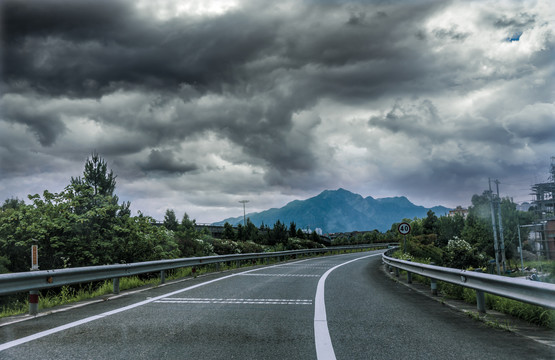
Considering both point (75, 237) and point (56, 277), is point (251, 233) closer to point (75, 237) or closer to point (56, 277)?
point (75, 237)

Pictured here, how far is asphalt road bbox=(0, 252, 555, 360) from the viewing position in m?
4.73

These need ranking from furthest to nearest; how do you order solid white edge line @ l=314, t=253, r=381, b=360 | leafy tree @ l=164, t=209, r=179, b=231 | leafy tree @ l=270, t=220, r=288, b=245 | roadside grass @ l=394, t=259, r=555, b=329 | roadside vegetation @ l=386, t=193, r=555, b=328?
1. leafy tree @ l=270, t=220, r=288, b=245
2. leafy tree @ l=164, t=209, r=179, b=231
3. roadside vegetation @ l=386, t=193, r=555, b=328
4. roadside grass @ l=394, t=259, r=555, b=329
5. solid white edge line @ l=314, t=253, r=381, b=360

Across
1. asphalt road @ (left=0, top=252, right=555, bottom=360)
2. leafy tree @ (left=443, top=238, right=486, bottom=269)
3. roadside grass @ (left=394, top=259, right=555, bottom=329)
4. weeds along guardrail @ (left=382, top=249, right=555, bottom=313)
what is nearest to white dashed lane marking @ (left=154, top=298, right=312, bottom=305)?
asphalt road @ (left=0, top=252, right=555, bottom=360)

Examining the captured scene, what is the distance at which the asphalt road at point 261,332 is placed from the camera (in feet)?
15.5

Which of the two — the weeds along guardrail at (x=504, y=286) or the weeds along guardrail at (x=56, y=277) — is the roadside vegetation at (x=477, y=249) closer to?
the weeds along guardrail at (x=504, y=286)

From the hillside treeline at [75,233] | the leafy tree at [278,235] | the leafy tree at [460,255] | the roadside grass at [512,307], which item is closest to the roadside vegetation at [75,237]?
the hillside treeline at [75,233]

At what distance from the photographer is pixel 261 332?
5.79 m

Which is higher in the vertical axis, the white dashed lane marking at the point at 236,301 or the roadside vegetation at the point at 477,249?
the white dashed lane marking at the point at 236,301

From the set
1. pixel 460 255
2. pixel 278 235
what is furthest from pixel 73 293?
pixel 460 255

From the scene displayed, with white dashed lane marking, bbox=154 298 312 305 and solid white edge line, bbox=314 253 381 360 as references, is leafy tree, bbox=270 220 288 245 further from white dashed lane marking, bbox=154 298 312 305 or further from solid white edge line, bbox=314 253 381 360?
solid white edge line, bbox=314 253 381 360

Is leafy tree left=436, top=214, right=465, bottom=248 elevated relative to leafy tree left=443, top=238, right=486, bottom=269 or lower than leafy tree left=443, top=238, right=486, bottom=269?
elevated

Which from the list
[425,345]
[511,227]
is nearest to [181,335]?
[425,345]

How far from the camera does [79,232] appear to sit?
1647cm

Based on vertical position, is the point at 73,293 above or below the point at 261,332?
below
